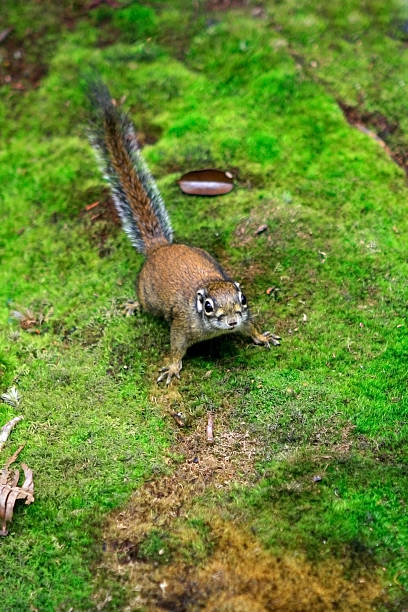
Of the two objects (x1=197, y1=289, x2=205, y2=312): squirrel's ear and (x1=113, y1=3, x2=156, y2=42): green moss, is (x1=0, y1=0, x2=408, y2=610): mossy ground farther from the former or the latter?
(x1=197, y1=289, x2=205, y2=312): squirrel's ear

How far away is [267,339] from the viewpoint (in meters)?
5.45

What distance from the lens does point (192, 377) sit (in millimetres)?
5312

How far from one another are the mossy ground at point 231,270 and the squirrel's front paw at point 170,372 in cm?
9

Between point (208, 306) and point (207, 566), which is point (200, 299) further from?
point (207, 566)

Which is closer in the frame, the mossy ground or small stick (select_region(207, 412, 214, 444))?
the mossy ground

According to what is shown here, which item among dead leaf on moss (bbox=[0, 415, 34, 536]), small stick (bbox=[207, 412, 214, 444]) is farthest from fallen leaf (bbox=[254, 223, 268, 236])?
dead leaf on moss (bbox=[0, 415, 34, 536])

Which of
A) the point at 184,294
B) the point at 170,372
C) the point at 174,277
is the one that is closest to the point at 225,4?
the point at 174,277

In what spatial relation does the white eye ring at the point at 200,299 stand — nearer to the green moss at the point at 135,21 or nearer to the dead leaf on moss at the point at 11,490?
the dead leaf on moss at the point at 11,490

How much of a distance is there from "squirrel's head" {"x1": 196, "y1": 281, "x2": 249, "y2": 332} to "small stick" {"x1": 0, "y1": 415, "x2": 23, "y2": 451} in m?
1.93

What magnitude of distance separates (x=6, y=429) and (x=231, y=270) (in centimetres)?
280

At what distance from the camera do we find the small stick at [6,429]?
4.95 metres

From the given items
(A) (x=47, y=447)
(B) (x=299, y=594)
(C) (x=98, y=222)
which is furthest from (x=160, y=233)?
(B) (x=299, y=594)

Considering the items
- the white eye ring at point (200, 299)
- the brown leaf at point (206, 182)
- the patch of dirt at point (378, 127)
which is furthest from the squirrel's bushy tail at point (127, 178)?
the patch of dirt at point (378, 127)

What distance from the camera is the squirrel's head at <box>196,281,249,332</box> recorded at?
16.4ft
